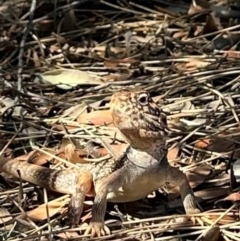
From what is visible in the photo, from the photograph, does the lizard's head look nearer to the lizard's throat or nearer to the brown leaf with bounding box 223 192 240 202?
the lizard's throat

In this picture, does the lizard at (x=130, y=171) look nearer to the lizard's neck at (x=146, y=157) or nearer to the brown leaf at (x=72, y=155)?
the lizard's neck at (x=146, y=157)

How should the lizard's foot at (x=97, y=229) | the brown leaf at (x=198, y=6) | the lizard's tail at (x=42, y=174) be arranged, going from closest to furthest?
the lizard's foot at (x=97, y=229), the lizard's tail at (x=42, y=174), the brown leaf at (x=198, y=6)

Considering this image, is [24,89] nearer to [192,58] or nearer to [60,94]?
[60,94]

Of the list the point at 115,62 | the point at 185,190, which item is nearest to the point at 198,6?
the point at 115,62

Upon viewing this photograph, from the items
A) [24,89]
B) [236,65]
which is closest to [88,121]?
[24,89]

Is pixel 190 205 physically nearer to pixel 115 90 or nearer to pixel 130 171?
pixel 130 171

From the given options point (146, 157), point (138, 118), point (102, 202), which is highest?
point (138, 118)

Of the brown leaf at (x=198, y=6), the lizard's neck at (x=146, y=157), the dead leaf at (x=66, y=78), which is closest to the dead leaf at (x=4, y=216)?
the lizard's neck at (x=146, y=157)
